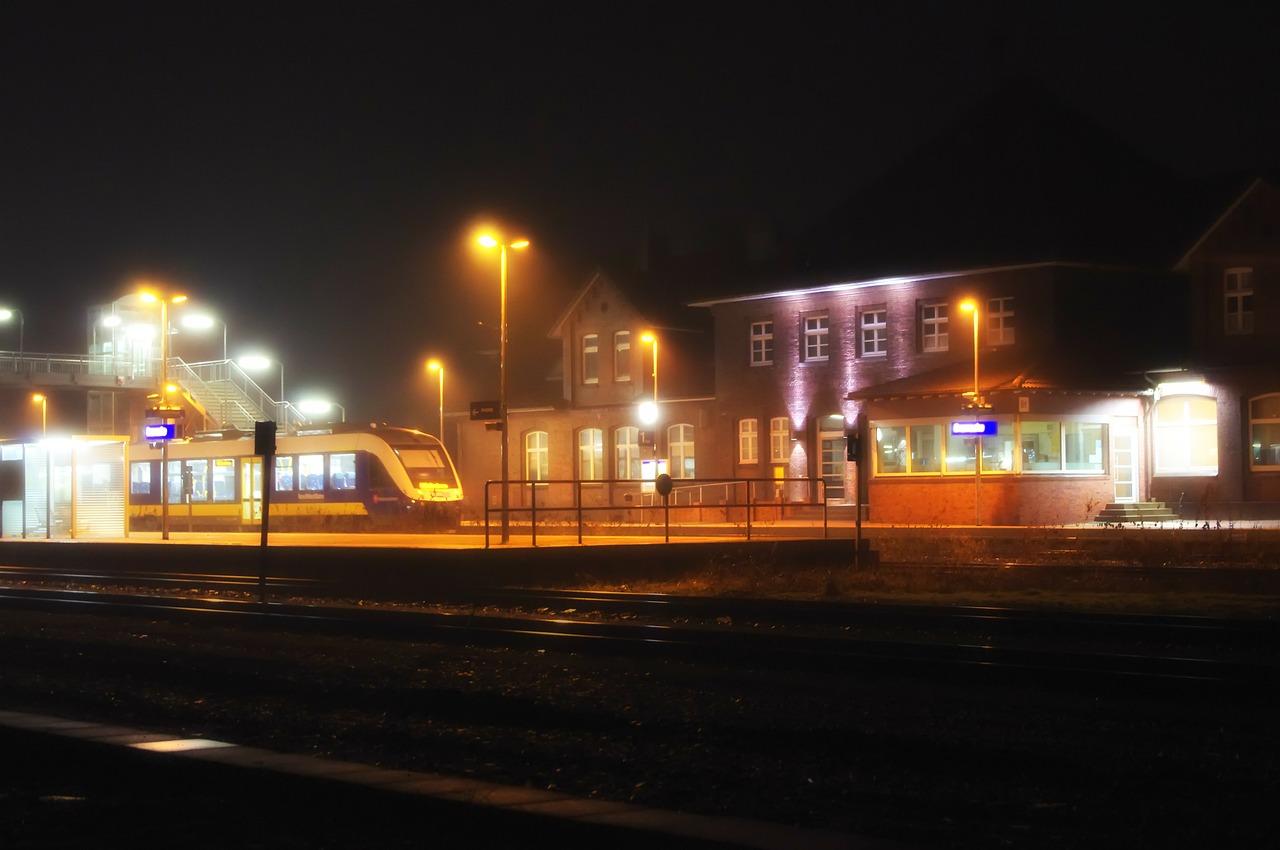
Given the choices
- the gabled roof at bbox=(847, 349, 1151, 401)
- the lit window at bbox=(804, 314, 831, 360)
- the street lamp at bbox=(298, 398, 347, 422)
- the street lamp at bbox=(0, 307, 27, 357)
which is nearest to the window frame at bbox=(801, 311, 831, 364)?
the lit window at bbox=(804, 314, 831, 360)

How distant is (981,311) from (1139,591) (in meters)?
23.3

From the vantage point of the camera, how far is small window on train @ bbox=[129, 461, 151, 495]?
161ft

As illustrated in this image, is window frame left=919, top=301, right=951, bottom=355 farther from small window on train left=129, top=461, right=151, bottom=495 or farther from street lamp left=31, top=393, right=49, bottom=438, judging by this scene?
street lamp left=31, top=393, right=49, bottom=438

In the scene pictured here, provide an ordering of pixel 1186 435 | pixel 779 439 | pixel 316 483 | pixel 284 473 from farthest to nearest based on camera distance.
→ pixel 779 439 → pixel 284 473 → pixel 316 483 → pixel 1186 435

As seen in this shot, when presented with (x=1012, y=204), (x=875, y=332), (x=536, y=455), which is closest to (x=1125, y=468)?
(x=875, y=332)

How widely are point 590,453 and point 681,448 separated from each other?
4.45m

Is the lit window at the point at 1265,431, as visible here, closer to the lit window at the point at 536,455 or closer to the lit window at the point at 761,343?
the lit window at the point at 761,343

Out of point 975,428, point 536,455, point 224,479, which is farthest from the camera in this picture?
point 536,455

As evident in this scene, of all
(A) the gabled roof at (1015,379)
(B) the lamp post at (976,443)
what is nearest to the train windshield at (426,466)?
(A) the gabled roof at (1015,379)

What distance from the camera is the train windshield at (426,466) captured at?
42.8 m

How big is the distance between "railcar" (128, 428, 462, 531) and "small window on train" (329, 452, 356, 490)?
0.03 m

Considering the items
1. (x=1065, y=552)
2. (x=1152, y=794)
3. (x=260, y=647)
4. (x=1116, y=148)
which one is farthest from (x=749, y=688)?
(x=1116, y=148)

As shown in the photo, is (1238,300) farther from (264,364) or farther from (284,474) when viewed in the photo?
(264,364)

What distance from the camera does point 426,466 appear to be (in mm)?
43656
